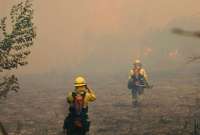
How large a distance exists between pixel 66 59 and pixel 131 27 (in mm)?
14815

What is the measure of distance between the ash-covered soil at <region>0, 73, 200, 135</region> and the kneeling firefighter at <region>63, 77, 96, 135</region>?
18.2ft

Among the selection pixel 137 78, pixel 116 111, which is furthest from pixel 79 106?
pixel 116 111

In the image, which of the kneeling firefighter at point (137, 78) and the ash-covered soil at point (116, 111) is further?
the kneeling firefighter at point (137, 78)

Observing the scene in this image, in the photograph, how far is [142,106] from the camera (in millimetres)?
24109

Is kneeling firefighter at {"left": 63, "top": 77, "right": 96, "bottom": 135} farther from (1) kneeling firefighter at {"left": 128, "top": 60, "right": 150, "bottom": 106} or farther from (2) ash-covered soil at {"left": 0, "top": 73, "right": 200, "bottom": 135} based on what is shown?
(1) kneeling firefighter at {"left": 128, "top": 60, "right": 150, "bottom": 106}

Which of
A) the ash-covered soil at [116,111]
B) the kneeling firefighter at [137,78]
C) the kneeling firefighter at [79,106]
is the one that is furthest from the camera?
the kneeling firefighter at [137,78]

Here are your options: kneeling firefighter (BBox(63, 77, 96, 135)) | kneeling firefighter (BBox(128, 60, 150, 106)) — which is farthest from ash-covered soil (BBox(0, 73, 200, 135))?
kneeling firefighter (BBox(63, 77, 96, 135))

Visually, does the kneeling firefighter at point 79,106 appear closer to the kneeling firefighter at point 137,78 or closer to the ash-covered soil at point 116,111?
the ash-covered soil at point 116,111

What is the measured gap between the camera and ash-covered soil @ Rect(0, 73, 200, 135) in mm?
18094

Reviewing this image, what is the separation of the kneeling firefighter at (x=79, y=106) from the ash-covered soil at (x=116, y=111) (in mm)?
5543

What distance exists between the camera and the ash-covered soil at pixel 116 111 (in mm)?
18094

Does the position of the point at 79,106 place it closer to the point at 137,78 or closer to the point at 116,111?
the point at 137,78

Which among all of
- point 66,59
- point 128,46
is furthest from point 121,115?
point 66,59

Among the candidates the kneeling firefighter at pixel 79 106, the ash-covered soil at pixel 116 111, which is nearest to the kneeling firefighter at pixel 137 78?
the ash-covered soil at pixel 116 111
